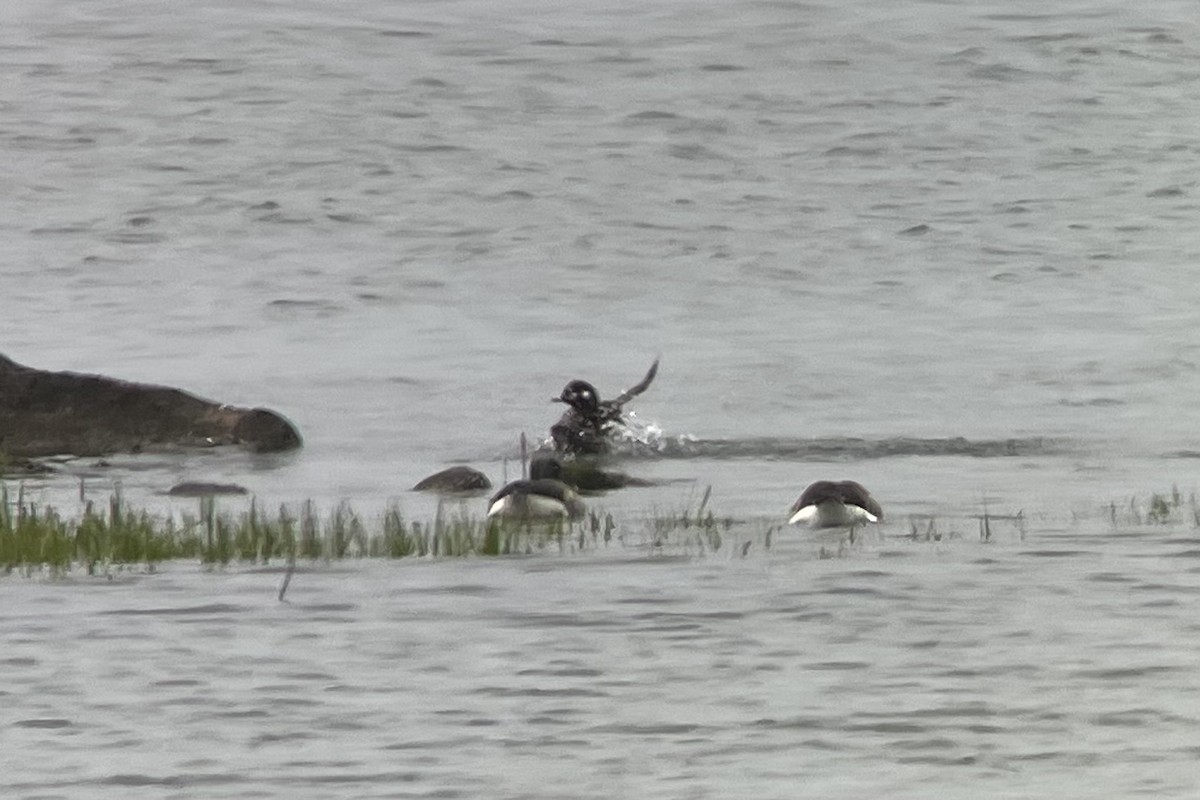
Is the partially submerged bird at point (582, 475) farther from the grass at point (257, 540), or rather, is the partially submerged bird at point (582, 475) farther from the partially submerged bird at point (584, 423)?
the grass at point (257, 540)

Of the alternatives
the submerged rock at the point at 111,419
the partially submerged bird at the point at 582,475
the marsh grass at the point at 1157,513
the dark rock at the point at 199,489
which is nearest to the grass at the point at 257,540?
the marsh grass at the point at 1157,513

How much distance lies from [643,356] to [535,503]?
18972 millimetres

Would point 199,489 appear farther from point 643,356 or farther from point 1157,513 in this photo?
point 643,356


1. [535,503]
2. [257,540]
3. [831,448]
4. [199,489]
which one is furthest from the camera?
[831,448]

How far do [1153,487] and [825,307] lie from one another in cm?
2218

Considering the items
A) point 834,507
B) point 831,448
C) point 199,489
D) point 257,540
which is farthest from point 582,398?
point 257,540

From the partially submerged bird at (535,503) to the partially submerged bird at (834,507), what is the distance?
125 cm

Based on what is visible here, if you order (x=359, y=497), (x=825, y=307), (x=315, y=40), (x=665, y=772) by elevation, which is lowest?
(x=665, y=772)

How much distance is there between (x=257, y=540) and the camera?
Answer: 14.6 metres

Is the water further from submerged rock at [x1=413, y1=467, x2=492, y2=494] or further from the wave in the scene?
submerged rock at [x1=413, y1=467, x2=492, y2=494]

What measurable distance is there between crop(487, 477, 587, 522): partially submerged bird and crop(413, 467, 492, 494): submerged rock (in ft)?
7.21

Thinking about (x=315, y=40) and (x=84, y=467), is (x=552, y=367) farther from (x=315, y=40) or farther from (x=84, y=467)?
(x=315, y=40)

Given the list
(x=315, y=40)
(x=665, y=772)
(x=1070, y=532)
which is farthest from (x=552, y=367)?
(x=315, y=40)

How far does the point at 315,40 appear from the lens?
83.0m
